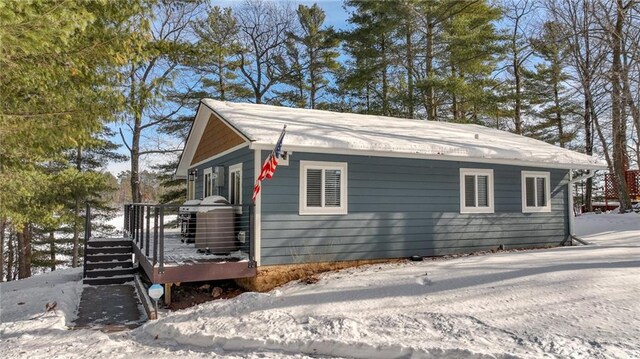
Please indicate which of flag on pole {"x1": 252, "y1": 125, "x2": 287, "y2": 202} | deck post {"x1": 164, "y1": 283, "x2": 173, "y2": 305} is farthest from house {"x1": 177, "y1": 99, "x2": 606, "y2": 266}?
deck post {"x1": 164, "y1": 283, "x2": 173, "y2": 305}

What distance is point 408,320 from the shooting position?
4.96 metres

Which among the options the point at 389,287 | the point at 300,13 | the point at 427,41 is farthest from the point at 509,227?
the point at 300,13

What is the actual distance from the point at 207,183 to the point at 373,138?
5.54 m

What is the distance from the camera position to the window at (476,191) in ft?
30.9

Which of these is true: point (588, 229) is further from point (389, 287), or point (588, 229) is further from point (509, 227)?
point (389, 287)

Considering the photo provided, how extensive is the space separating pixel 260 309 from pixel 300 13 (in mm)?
20542

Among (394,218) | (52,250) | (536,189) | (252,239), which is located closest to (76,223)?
(52,250)

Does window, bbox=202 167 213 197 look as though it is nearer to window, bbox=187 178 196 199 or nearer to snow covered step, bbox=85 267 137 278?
window, bbox=187 178 196 199

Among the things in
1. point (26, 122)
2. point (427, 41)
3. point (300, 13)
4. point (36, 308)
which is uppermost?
point (300, 13)

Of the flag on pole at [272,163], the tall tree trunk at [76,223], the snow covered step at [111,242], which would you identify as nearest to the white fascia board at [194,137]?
the snow covered step at [111,242]

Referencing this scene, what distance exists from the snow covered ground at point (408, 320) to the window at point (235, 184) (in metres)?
2.66

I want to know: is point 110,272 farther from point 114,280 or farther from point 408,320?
point 408,320

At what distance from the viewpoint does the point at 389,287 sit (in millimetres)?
6281

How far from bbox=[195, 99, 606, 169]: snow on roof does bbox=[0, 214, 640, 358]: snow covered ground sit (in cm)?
244
